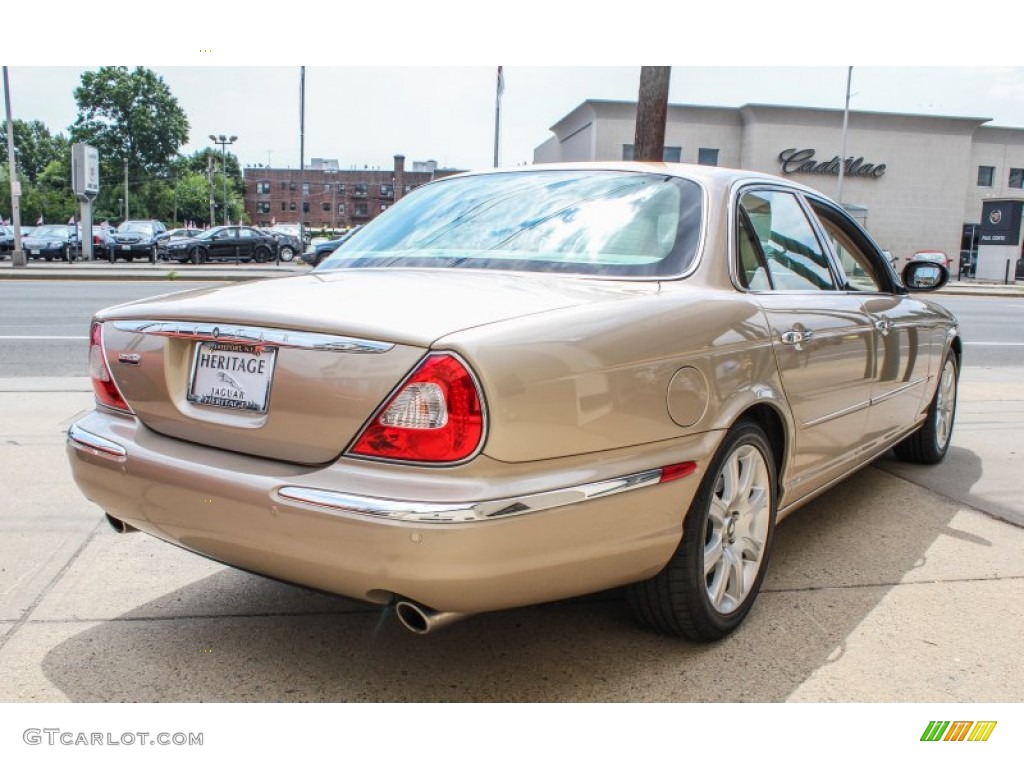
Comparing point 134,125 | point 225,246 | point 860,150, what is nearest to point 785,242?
point 225,246

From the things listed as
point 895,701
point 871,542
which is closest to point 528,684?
point 895,701

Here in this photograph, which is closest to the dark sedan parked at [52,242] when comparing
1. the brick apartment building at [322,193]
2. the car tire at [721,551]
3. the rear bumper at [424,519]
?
the rear bumper at [424,519]

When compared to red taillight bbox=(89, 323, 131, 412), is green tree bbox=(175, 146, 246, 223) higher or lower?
higher

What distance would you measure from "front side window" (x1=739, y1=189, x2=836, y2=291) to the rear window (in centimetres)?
31

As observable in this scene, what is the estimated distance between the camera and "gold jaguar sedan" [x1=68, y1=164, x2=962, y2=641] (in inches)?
83.1

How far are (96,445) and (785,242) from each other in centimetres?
257

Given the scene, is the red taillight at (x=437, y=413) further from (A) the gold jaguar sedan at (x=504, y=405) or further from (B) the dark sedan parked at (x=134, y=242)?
(B) the dark sedan parked at (x=134, y=242)

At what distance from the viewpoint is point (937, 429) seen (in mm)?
5176

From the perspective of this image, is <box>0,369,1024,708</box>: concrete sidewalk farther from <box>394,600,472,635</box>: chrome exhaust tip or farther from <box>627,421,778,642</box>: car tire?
<box>394,600,472,635</box>: chrome exhaust tip

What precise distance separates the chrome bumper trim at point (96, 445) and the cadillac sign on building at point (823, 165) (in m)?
43.7

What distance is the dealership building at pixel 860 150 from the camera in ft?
140

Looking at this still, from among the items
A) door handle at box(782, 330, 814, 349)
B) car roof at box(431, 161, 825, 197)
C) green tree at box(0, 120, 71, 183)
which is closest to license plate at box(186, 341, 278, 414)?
car roof at box(431, 161, 825, 197)

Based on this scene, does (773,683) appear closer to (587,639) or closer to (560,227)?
(587,639)

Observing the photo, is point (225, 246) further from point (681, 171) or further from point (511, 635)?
point (511, 635)
